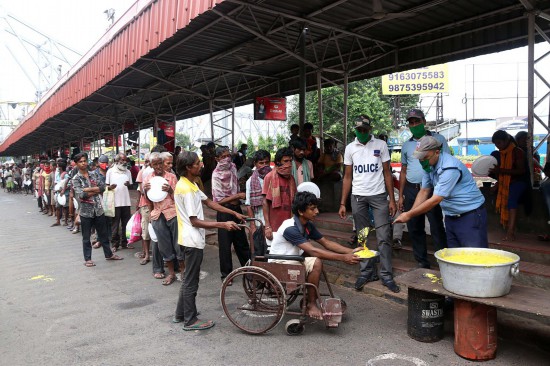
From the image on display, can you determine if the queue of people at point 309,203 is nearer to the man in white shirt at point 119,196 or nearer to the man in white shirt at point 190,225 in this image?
the man in white shirt at point 190,225

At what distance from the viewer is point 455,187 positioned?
3.71 meters

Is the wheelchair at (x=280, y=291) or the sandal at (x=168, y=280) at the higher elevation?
the wheelchair at (x=280, y=291)

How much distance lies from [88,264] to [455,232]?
5860 mm

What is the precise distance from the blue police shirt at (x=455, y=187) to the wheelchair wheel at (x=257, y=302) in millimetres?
1734

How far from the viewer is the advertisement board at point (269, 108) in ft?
42.1

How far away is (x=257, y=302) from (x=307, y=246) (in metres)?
0.82

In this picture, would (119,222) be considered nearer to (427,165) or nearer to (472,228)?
(427,165)

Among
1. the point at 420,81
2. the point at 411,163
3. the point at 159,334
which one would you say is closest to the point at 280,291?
the point at 159,334

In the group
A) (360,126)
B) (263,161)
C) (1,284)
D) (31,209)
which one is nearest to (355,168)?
(360,126)

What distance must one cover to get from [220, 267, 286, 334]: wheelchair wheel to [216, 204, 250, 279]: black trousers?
100cm

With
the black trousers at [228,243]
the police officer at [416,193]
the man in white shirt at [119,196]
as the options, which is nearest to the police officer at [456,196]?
the police officer at [416,193]

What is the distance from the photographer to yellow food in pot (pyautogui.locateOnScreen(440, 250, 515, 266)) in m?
3.33

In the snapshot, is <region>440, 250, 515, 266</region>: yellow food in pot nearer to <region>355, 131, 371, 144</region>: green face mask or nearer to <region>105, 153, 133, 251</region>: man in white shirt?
<region>355, 131, 371, 144</region>: green face mask

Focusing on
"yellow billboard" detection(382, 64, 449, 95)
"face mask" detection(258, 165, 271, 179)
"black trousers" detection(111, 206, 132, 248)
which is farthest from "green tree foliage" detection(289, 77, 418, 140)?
"face mask" detection(258, 165, 271, 179)
